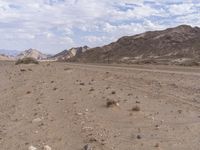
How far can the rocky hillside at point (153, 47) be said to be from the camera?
65412 millimetres

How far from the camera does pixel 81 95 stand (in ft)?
68.0

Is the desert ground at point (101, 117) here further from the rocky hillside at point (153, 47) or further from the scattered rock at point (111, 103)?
the rocky hillside at point (153, 47)

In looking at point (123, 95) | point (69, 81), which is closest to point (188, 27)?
point (69, 81)

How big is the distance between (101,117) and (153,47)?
2372 inches

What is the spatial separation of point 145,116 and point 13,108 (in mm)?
5289

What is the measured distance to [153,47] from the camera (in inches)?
2958

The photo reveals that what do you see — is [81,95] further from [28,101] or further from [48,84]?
[48,84]

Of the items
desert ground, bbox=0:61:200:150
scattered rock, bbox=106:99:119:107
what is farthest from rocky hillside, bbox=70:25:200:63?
scattered rock, bbox=106:99:119:107

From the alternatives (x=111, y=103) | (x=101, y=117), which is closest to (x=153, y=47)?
(x=111, y=103)

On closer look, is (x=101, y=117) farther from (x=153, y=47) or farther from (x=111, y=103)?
(x=153, y=47)

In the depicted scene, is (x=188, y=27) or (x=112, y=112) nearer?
(x=112, y=112)

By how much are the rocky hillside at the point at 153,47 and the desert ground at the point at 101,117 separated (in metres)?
36.6

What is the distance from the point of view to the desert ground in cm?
1245

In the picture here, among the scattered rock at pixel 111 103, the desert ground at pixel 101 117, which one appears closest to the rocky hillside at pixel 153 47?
the desert ground at pixel 101 117
